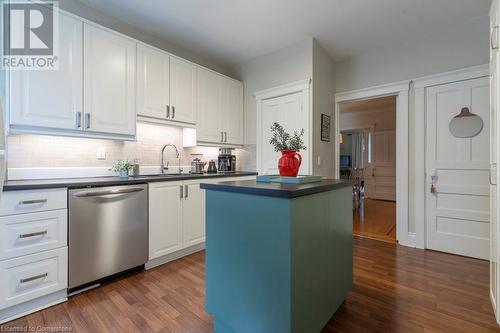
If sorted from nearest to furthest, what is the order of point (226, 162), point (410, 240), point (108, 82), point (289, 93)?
point (108, 82) → point (410, 240) → point (289, 93) → point (226, 162)

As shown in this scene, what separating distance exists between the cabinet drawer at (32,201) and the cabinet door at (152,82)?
1.18 meters

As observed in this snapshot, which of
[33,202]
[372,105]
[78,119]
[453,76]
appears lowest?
[33,202]

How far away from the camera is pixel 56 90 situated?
6.77 feet

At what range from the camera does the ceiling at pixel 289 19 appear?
2.49 m

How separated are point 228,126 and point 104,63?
6.07ft

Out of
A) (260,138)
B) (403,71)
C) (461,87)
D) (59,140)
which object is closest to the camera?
(59,140)

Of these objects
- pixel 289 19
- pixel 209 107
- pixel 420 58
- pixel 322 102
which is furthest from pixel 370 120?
pixel 209 107

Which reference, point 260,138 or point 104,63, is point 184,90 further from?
point 260,138

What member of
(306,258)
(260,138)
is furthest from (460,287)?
(260,138)

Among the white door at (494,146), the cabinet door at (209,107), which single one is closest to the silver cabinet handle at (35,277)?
the cabinet door at (209,107)

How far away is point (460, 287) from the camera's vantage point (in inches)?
81.8

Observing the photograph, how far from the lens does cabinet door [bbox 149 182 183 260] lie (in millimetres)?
2449

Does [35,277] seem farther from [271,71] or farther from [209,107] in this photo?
[271,71]

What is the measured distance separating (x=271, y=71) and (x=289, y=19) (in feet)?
2.99
